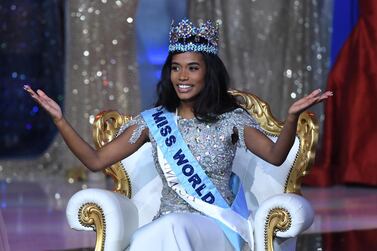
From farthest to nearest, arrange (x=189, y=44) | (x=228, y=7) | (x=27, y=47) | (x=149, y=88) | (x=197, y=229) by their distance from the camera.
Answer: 1. (x=27, y=47)
2. (x=149, y=88)
3. (x=228, y=7)
4. (x=189, y=44)
5. (x=197, y=229)

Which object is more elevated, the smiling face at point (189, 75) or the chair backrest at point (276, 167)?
the smiling face at point (189, 75)

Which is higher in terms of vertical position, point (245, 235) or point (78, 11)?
point (78, 11)

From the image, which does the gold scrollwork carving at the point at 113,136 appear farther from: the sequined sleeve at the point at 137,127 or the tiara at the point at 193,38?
the tiara at the point at 193,38

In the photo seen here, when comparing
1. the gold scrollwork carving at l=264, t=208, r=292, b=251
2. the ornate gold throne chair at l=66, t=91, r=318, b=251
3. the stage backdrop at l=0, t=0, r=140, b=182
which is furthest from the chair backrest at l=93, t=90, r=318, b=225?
the stage backdrop at l=0, t=0, r=140, b=182

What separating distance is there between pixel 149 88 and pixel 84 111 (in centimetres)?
110

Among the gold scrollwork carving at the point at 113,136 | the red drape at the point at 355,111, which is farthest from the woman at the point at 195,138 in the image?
the red drape at the point at 355,111

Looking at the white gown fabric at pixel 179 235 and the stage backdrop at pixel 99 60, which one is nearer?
the white gown fabric at pixel 179 235

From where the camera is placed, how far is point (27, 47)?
10844 millimetres

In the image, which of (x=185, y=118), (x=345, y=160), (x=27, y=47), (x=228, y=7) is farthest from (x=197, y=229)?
(x=27, y=47)

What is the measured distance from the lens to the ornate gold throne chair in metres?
3.91

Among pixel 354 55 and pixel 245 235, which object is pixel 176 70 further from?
pixel 354 55

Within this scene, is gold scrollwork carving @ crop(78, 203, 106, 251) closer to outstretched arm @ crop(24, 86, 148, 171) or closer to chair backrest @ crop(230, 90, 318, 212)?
outstretched arm @ crop(24, 86, 148, 171)

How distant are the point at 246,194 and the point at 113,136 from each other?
0.58m

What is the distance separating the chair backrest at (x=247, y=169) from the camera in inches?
169
